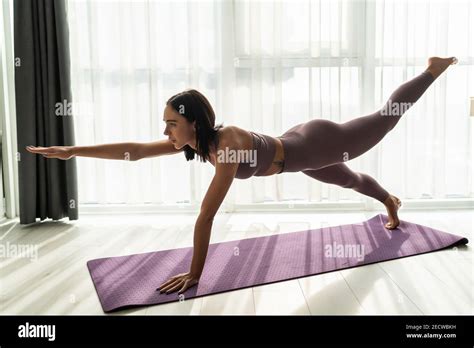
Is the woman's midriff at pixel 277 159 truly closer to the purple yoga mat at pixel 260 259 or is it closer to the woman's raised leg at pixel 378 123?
the woman's raised leg at pixel 378 123

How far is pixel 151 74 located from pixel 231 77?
582 mm

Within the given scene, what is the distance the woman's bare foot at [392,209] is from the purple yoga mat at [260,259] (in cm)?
4

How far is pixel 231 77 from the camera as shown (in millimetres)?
3781

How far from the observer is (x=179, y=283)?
2.20 metres

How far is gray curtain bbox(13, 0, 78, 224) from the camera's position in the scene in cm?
345

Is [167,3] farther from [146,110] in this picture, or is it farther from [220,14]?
[146,110]

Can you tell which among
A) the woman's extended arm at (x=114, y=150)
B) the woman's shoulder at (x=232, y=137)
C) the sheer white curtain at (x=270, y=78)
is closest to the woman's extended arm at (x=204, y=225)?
the woman's shoulder at (x=232, y=137)

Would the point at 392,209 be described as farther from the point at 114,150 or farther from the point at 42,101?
the point at 42,101

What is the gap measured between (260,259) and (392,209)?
3.24 feet

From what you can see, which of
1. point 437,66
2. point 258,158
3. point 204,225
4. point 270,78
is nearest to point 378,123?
point 437,66

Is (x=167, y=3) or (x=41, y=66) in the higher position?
(x=167, y=3)

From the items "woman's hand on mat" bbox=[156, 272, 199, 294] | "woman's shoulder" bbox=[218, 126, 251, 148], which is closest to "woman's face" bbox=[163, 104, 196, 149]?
"woman's shoulder" bbox=[218, 126, 251, 148]
